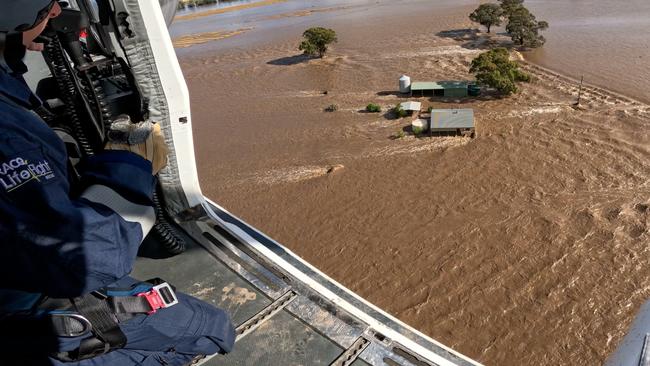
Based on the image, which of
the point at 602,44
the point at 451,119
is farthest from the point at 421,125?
the point at 602,44

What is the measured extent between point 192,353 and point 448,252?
24.3 ft

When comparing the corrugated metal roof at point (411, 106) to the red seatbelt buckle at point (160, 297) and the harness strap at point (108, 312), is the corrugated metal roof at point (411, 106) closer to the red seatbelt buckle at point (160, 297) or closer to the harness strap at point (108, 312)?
the red seatbelt buckle at point (160, 297)

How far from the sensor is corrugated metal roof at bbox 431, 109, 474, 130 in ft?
43.3

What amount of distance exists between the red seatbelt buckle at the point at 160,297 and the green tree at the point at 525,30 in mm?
23426

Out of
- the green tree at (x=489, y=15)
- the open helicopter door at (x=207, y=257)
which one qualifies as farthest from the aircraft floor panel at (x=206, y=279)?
the green tree at (x=489, y=15)

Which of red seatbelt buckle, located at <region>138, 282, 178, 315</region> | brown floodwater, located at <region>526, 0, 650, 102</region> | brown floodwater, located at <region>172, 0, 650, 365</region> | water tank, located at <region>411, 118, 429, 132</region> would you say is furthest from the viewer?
brown floodwater, located at <region>526, 0, 650, 102</region>

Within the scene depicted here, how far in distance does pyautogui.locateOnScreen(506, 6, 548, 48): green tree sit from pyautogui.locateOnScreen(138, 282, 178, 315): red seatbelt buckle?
2343cm

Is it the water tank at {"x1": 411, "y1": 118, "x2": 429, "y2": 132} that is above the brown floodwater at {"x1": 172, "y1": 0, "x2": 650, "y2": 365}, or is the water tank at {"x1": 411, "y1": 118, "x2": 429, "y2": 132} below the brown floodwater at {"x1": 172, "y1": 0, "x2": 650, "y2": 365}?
above

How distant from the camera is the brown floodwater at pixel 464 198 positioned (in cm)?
771

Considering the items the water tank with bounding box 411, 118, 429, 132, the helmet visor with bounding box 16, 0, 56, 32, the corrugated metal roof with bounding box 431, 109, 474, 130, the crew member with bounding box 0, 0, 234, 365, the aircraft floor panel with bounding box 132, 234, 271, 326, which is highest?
the helmet visor with bounding box 16, 0, 56, 32

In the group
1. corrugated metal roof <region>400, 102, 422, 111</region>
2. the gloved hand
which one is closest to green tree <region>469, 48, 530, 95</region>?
corrugated metal roof <region>400, 102, 422, 111</region>

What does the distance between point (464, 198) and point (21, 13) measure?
1015 centimetres

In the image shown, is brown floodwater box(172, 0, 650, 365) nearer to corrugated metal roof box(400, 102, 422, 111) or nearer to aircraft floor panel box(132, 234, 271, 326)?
corrugated metal roof box(400, 102, 422, 111)

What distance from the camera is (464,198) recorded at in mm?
10688
